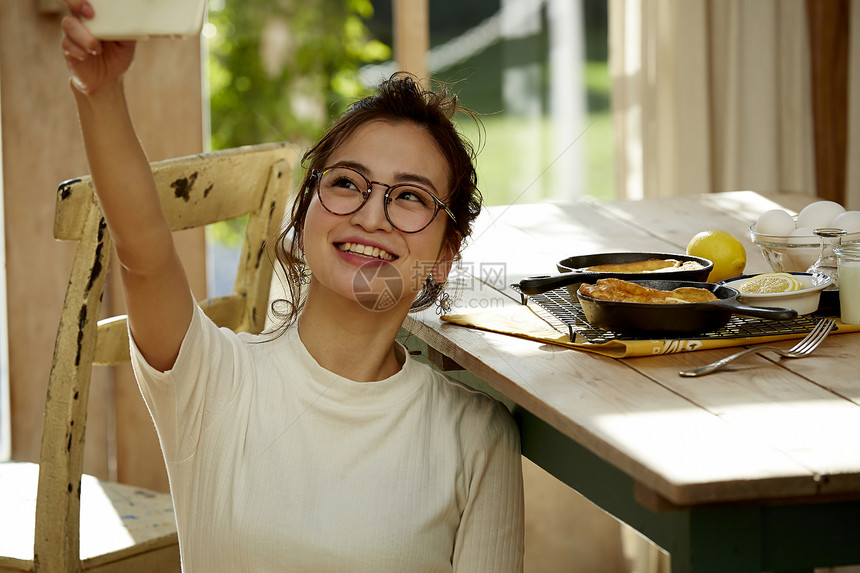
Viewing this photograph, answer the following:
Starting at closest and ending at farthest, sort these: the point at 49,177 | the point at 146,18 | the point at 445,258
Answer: the point at 146,18 < the point at 445,258 < the point at 49,177

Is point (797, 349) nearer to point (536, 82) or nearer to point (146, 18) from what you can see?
point (146, 18)

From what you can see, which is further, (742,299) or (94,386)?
(94,386)

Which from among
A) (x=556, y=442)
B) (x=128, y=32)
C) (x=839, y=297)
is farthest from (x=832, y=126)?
(x=128, y=32)

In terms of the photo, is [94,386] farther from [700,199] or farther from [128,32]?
[128,32]

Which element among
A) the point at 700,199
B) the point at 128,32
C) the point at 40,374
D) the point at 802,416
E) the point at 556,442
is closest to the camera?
the point at 128,32

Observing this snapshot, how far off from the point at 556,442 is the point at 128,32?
60 cm

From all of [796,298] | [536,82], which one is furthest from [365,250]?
[536,82]

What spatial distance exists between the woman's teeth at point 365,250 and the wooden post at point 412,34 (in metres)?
1.55

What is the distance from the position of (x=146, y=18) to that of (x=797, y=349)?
762mm

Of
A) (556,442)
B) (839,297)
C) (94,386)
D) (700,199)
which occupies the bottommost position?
(94,386)

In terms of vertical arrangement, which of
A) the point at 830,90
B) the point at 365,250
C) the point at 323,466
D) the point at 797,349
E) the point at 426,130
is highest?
the point at 830,90

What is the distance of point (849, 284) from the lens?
1.19 metres

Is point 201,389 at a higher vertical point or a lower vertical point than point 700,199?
lower

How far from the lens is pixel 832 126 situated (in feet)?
9.30
